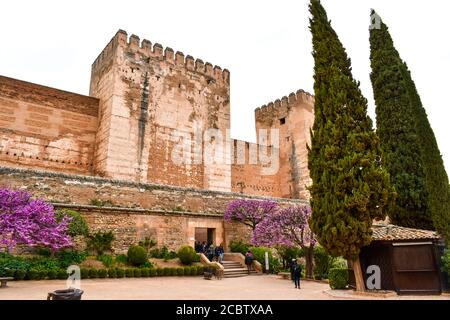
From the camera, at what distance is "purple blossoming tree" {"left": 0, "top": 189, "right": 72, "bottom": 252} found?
10188mm

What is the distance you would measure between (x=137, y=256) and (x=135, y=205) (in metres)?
3.16

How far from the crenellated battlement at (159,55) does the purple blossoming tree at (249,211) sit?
1055cm

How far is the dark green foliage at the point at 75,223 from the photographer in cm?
1333

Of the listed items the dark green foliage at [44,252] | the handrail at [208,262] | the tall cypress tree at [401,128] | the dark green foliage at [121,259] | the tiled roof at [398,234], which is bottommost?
the handrail at [208,262]

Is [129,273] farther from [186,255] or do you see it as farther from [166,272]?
[186,255]

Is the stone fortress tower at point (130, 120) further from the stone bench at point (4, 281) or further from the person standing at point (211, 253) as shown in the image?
the stone bench at point (4, 281)

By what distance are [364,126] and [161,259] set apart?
34.6ft

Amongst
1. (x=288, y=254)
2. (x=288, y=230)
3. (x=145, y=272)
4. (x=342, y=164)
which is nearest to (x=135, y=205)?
(x=145, y=272)

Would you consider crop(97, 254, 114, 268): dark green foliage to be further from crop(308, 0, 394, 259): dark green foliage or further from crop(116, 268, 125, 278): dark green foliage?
crop(308, 0, 394, 259): dark green foliage

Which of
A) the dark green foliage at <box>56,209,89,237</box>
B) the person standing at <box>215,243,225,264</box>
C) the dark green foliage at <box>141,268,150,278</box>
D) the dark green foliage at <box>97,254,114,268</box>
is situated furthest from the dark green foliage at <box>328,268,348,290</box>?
the dark green foliage at <box>56,209,89,237</box>

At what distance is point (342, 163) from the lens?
10242 millimetres

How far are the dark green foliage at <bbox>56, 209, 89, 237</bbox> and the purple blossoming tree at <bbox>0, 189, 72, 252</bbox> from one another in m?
1.15

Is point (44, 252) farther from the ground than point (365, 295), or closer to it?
farther from the ground

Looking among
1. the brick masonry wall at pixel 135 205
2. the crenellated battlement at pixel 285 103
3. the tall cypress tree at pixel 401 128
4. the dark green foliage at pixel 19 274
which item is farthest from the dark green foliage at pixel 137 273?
the crenellated battlement at pixel 285 103
